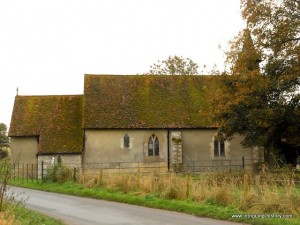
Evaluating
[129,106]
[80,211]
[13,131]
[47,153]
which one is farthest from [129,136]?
[80,211]

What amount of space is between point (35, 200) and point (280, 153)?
64.1ft

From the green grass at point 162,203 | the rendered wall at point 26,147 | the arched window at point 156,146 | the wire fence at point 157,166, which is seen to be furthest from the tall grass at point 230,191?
the rendered wall at point 26,147

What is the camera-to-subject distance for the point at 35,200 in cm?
1955

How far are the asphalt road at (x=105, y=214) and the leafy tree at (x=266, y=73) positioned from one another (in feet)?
37.8

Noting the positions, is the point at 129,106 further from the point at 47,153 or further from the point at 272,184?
the point at 272,184

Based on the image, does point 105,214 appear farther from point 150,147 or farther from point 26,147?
point 26,147

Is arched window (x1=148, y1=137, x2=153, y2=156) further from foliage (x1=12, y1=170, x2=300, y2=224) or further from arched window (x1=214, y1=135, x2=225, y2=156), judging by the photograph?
foliage (x1=12, y1=170, x2=300, y2=224)

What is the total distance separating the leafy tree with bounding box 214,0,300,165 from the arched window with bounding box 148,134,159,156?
937 cm

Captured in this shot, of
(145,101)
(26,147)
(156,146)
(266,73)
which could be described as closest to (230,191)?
(266,73)

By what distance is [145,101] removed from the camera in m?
36.8

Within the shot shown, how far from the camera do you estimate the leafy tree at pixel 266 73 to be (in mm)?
23922

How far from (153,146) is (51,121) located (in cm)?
928

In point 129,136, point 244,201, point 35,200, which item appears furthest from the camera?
point 129,136

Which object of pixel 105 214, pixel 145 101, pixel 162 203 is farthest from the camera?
pixel 145 101
